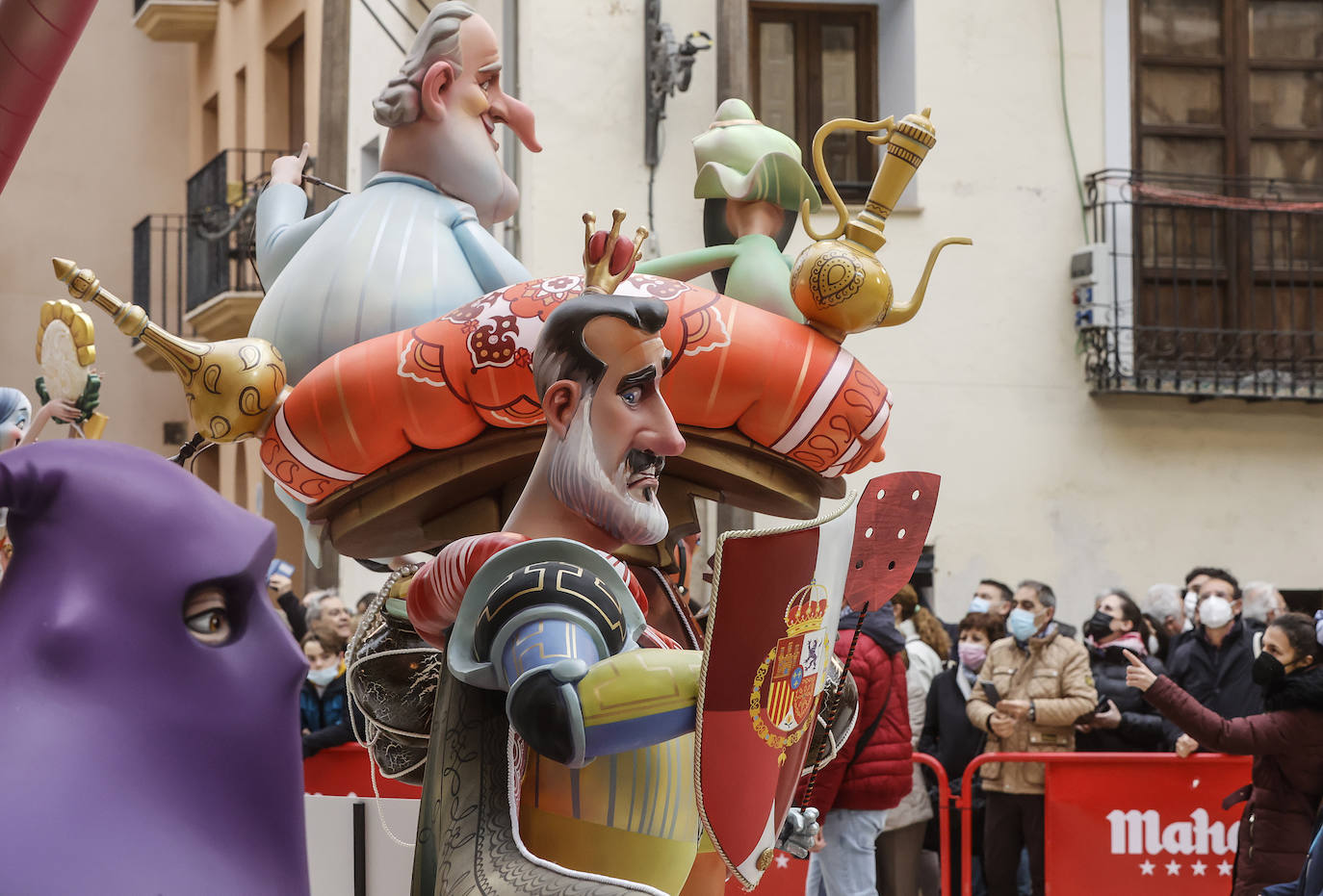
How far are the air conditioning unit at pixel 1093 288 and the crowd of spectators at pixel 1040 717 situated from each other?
10.2 ft

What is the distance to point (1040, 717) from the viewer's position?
7.40 metres

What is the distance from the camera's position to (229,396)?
3607 mm

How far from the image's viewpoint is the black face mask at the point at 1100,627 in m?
8.02

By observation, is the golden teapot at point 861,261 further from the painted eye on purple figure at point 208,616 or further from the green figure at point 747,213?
the painted eye on purple figure at point 208,616

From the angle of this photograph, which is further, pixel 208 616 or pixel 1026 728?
pixel 1026 728

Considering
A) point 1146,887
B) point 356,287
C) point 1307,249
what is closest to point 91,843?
point 356,287

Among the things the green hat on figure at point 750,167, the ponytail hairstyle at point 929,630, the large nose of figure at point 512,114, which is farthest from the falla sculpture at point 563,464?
the ponytail hairstyle at point 929,630

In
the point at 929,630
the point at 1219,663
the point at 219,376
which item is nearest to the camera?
the point at 219,376

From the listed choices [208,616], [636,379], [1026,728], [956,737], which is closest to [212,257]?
[956,737]

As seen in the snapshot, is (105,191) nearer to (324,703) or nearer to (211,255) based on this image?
(211,255)

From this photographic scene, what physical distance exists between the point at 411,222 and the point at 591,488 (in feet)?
3.81

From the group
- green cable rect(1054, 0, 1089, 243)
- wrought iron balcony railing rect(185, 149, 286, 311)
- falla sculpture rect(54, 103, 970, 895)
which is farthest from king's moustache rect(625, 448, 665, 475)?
wrought iron balcony railing rect(185, 149, 286, 311)

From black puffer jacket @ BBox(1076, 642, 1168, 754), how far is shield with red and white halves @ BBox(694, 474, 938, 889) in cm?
495

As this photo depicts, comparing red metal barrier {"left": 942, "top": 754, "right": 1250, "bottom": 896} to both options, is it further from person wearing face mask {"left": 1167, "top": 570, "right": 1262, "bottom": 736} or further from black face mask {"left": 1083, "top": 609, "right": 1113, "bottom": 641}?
black face mask {"left": 1083, "top": 609, "right": 1113, "bottom": 641}
